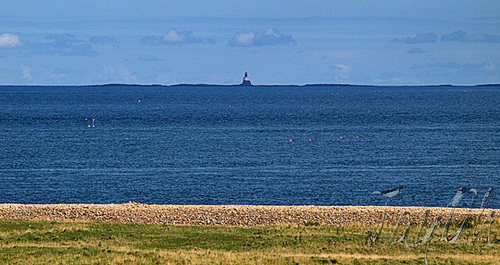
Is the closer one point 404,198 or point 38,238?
point 38,238

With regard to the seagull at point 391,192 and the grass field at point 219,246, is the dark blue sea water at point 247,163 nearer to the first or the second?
the seagull at point 391,192

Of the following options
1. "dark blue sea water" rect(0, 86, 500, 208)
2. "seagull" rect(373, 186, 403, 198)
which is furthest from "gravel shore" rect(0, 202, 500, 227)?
"seagull" rect(373, 186, 403, 198)

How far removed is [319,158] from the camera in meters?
85.1

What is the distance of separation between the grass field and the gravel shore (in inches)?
102

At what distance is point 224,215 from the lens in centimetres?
4075

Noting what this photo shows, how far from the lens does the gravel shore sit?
4003 cm

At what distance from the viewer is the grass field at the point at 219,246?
2841 centimetres

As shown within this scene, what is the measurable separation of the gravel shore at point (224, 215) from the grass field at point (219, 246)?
102 inches

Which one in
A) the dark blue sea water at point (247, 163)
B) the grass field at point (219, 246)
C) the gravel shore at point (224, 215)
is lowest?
the dark blue sea water at point (247, 163)

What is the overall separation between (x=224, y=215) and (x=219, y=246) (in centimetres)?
884

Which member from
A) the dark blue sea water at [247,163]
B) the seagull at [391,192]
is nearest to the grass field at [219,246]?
the dark blue sea water at [247,163]

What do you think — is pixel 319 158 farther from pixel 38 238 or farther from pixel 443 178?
pixel 38 238

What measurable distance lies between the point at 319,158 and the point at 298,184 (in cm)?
2198

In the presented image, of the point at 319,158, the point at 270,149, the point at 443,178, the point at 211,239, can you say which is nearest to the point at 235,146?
the point at 270,149
